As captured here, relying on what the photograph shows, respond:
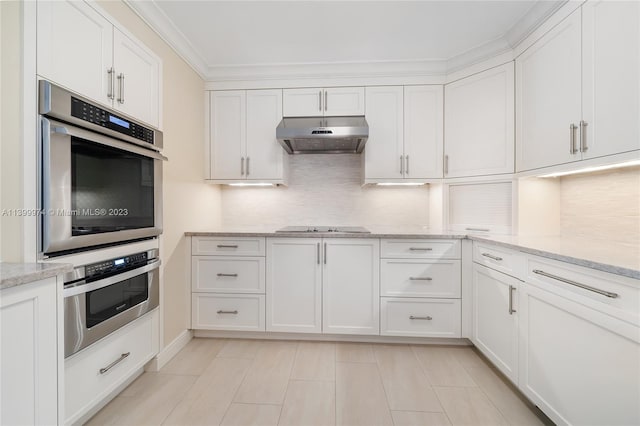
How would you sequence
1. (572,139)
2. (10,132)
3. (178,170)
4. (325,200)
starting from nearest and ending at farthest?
(10,132), (572,139), (178,170), (325,200)

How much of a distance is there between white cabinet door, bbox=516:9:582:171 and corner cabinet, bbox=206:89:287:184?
79.5 inches

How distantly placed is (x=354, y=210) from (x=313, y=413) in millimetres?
1920

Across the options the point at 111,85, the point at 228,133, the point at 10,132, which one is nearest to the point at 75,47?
the point at 111,85

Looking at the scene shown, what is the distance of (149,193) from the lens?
1.87 metres

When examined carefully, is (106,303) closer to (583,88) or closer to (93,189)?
(93,189)

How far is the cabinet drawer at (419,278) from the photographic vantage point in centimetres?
231

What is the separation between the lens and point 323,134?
7.92 feet

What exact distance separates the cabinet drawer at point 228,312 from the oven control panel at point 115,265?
0.77m

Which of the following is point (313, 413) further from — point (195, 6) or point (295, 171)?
point (195, 6)

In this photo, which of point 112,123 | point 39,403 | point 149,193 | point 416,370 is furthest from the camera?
point 416,370

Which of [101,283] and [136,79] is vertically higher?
[136,79]

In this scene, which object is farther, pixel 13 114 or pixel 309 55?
pixel 309 55

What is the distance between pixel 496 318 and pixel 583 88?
4.86 ft

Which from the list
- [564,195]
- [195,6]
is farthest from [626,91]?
[195,6]
